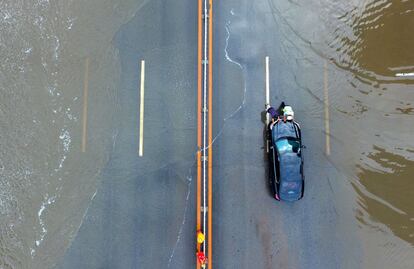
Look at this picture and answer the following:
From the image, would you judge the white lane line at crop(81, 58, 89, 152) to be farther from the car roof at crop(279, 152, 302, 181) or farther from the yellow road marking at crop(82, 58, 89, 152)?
the car roof at crop(279, 152, 302, 181)

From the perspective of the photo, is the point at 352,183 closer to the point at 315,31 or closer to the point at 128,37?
the point at 315,31

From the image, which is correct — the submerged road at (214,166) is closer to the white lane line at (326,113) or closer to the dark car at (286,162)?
the white lane line at (326,113)

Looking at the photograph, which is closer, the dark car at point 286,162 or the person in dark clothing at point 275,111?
the dark car at point 286,162

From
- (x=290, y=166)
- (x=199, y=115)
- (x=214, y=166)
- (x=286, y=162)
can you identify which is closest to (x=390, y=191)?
(x=290, y=166)

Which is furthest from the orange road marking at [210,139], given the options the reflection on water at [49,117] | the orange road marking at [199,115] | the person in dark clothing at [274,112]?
the reflection on water at [49,117]

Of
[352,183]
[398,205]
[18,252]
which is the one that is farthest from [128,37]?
[398,205]
